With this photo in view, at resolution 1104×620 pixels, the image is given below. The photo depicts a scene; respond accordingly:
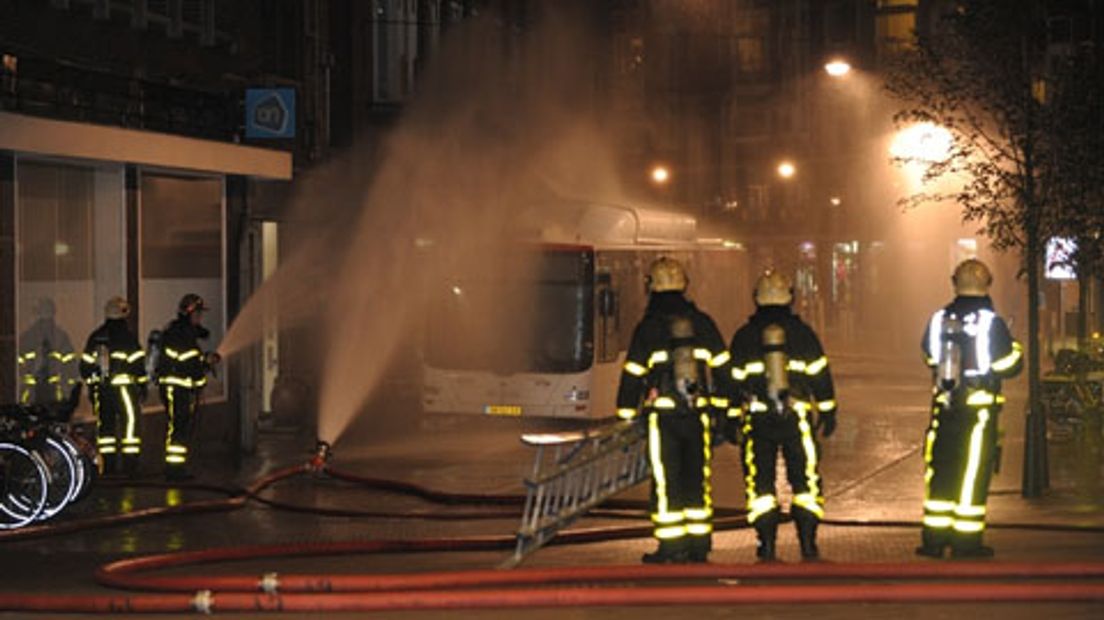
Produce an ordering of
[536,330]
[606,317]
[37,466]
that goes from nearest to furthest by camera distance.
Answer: [37,466]
[536,330]
[606,317]

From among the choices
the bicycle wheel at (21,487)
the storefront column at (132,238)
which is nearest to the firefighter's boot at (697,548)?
the bicycle wheel at (21,487)

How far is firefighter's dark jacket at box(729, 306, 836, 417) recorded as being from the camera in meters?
11.4

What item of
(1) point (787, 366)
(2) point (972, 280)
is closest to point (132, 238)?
(1) point (787, 366)

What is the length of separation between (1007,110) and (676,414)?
6.45 meters

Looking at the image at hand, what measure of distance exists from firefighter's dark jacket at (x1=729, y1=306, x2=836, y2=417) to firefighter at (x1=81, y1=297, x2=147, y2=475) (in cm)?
774

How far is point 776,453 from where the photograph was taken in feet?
37.3

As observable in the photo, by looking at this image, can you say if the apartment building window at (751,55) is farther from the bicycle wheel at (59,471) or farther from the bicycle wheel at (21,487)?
the bicycle wheel at (21,487)

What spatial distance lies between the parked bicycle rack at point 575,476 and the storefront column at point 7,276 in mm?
7751

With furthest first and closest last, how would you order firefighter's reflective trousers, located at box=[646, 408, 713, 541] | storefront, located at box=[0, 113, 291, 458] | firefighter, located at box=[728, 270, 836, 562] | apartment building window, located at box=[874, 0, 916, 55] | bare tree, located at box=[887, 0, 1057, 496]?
apartment building window, located at box=[874, 0, 916, 55]
storefront, located at box=[0, 113, 291, 458]
bare tree, located at box=[887, 0, 1057, 496]
firefighter, located at box=[728, 270, 836, 562]
firefighter's reflective trousers, located at box=[646, 408, 713, 541]

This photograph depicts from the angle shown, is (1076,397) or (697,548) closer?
(697,548)

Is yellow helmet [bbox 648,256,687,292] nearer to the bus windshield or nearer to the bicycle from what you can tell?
the bicycle

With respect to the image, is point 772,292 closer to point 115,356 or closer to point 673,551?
point 673,551

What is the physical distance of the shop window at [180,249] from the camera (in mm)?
21219

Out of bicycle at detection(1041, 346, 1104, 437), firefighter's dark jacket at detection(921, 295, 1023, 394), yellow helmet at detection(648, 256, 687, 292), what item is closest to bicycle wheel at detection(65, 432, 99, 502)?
yellow helmet at detection(648, 256, 687, 292)
